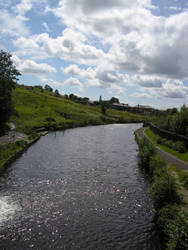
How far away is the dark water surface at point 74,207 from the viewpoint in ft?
48.3

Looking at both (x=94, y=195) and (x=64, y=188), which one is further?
(x=64, y=188)

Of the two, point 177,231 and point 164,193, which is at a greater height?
point 164,193

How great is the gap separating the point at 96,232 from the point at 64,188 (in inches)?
336

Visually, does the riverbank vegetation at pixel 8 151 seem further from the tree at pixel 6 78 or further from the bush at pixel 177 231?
the bush at pixel 177 231

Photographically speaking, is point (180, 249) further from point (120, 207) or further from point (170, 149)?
point (170, 149)

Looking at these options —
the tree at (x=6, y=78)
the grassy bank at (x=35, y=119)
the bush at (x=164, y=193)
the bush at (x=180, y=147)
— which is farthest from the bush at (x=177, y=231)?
the tree at (x=6, y=78)

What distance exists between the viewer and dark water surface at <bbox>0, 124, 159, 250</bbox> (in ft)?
48.3

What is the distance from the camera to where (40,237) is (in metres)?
14.9

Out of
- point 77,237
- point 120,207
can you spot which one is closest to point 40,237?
point 77,237

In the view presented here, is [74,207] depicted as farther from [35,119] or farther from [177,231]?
[35,119]

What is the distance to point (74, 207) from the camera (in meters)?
19.1

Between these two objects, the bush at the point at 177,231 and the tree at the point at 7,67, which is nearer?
the bush at the point at 177,231

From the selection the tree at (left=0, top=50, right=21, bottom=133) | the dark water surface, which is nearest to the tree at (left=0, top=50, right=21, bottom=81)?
the tree at (left=0, top=50, right=21, bottom=133)

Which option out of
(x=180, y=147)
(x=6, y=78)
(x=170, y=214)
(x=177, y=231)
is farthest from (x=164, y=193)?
(x=6, y=78)
